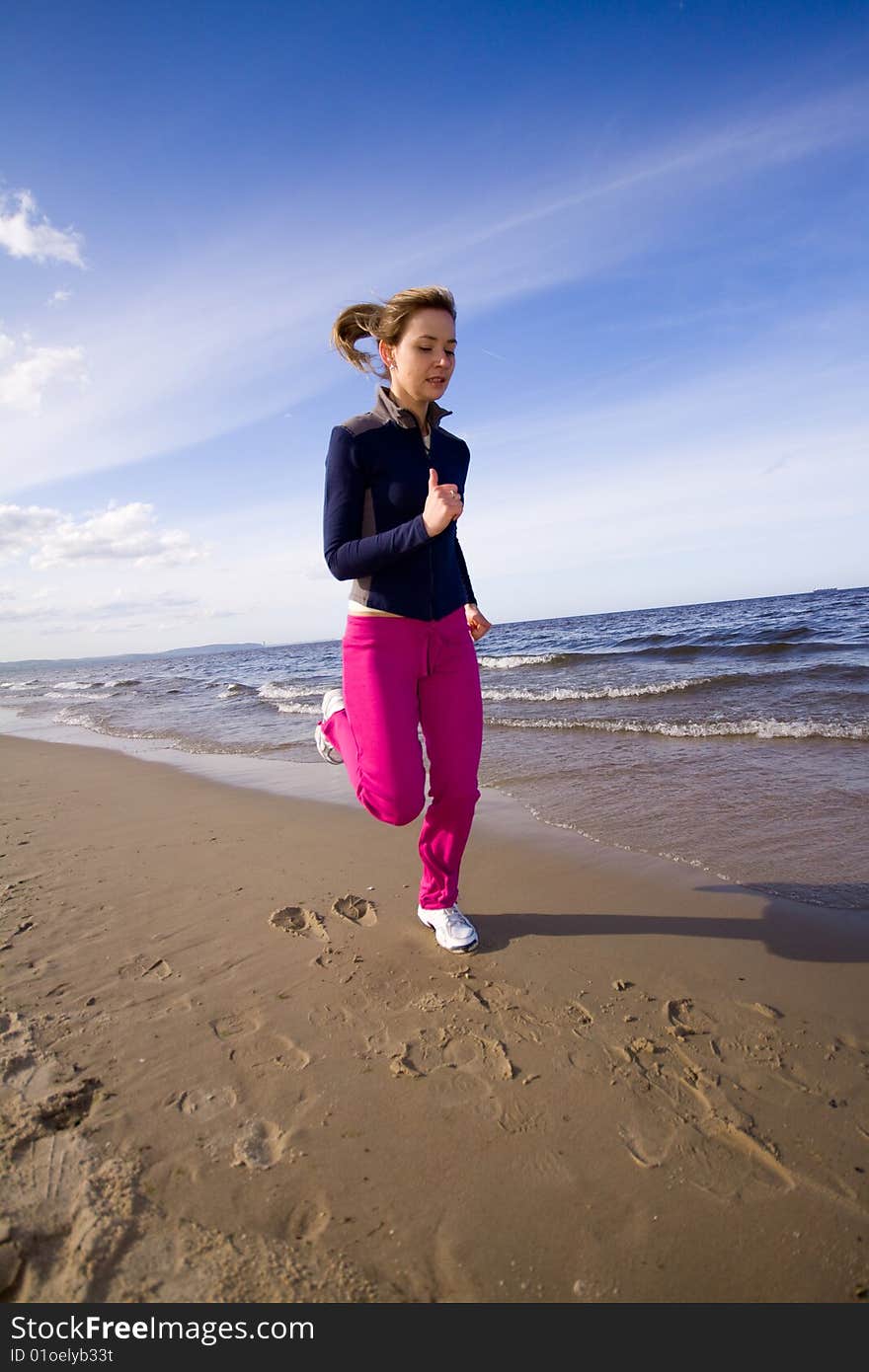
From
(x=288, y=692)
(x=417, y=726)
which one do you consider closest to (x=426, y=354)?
(x=417, y=726)

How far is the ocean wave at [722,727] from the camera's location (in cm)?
680

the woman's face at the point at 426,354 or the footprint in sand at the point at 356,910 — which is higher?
the woman's face at the point at 426,354

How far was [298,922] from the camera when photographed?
10.5 feet

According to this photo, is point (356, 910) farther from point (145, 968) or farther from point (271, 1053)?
point (271, 1053)

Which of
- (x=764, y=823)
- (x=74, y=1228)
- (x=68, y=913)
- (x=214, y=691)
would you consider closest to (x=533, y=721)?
(x=764, y=823)

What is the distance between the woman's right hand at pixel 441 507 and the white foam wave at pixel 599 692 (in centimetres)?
902

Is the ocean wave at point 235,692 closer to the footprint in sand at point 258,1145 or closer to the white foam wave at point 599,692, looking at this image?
the white foam wave at point 599,692

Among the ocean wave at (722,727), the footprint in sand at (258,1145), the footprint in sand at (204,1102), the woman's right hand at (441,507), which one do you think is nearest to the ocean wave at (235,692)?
the ocean wave at (722,727)

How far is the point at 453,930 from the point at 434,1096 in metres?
0.93

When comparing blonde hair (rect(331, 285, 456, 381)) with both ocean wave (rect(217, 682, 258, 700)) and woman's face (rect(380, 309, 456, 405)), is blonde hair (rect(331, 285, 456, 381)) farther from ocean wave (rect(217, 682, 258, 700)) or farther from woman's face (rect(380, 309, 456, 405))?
ocean wave (rect(217, 682, 258, 700))

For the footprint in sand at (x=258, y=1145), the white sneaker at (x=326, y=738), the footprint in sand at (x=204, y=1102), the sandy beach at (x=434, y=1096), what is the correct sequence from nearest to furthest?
the sandy beach at (x=434, y=1096)
the footprint in sand at (x=258, y=1145)
the footprint in sand at (x=204, y=1102)
the white sneaker at (x=326, y=738)

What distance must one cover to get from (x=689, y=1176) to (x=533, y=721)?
745 cm
